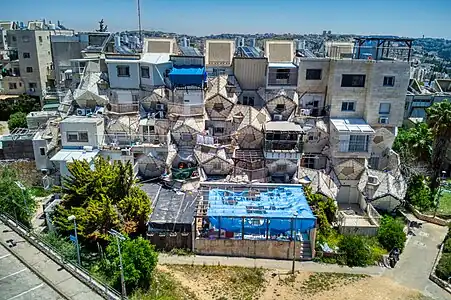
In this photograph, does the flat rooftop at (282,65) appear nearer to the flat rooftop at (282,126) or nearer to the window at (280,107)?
the window at (280,107)

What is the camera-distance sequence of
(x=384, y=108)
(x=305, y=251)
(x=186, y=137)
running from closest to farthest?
(x=305, y=251) < (x=186, y=137) < (x=384, y=108)

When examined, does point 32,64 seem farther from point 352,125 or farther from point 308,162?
point 352,125

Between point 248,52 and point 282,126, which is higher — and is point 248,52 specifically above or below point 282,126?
above

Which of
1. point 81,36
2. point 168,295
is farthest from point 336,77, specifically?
point 81,36

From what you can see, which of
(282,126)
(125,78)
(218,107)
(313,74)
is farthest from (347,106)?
(125,78)

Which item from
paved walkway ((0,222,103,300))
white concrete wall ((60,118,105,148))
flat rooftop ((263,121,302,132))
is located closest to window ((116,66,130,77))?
white concrete wall ((60,118,105,148))

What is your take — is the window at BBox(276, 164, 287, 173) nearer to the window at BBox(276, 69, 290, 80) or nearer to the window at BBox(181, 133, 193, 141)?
the window at BBox(181, 133, 193, 141)

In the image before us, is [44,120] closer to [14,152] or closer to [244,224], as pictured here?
[14,152]
